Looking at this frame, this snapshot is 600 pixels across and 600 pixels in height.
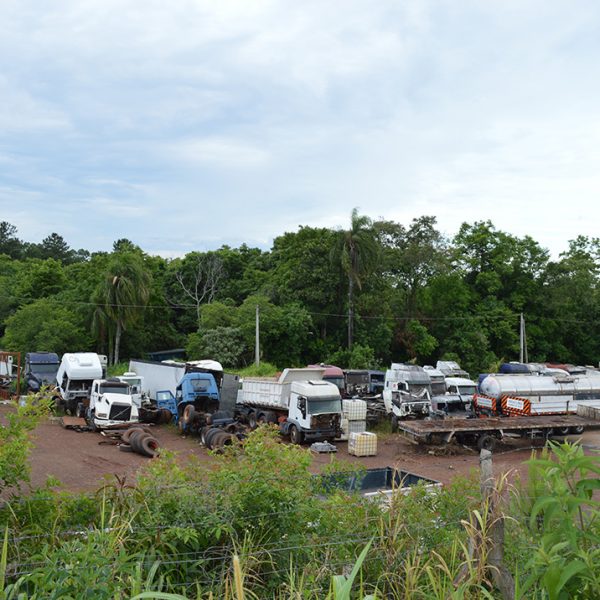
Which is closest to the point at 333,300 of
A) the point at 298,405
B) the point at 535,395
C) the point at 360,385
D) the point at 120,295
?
the point at 360,385

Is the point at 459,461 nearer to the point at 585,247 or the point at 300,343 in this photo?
the point at 300,343

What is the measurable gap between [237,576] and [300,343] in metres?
37.0

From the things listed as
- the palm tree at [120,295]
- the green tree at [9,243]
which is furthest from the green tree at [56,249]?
the palm tree at [120,295]

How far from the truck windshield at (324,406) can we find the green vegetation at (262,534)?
48.8ft

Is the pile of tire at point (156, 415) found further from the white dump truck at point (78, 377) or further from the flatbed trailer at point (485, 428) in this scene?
the flatbed trailer at point (485, 428)

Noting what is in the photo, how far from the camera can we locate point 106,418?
2194 centimetres

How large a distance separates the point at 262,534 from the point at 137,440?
588 inches

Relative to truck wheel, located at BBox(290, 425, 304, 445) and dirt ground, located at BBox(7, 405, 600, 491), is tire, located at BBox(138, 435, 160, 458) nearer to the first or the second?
dirt ground, located at BBox(7, 405, 600, 491)

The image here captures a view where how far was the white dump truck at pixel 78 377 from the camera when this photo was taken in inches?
989

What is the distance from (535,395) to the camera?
24.9 m

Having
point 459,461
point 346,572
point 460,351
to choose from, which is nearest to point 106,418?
point 459,461

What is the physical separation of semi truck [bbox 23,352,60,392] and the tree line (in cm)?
338

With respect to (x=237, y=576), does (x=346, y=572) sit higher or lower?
lower

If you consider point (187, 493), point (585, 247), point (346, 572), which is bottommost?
point (346, 572)
